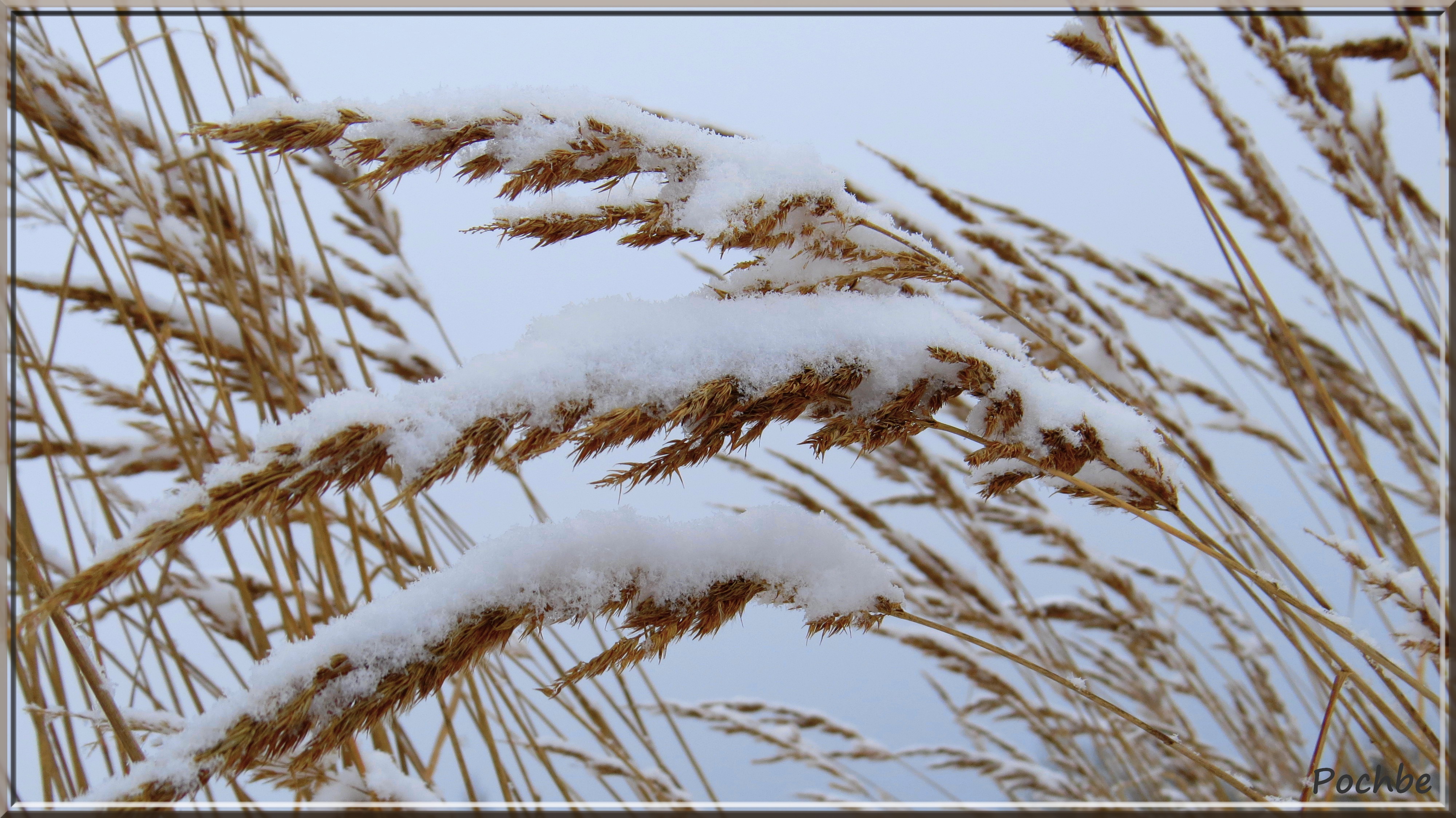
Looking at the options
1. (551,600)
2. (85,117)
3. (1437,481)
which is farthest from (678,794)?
(1437,481)

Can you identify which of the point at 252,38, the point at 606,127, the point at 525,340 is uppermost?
the point at 252,38

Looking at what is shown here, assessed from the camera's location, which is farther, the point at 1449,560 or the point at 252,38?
the point at 252,38

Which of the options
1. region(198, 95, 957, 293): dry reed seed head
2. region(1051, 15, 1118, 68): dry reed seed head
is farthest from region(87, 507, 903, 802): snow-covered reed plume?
region(1051, 15, 1118, 68): dry reed seed head

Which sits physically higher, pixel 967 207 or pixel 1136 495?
pixel 967 207

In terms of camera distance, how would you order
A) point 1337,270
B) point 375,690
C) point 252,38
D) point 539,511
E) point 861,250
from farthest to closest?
1. point 1337,270
2. point 539,511
3. point 252,38
4. point 861,250
5. point 375,690

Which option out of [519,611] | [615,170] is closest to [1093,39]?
[615,170]

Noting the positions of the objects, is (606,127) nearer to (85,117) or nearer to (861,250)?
(861,250)

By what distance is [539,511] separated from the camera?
153 cm

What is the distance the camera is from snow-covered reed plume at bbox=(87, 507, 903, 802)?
17.6 inches

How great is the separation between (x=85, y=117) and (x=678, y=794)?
4.85ft

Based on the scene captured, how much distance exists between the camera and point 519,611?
51cm

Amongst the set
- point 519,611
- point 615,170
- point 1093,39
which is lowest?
point 519,611

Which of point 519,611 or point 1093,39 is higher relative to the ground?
point 1093,39

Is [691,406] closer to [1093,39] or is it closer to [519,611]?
[519,611]
